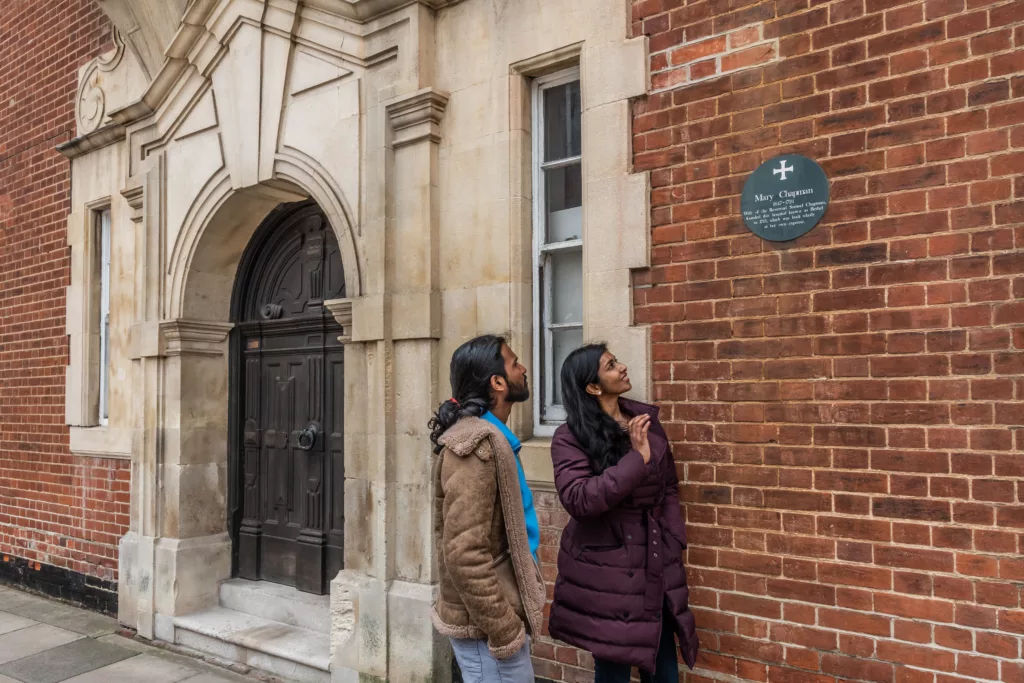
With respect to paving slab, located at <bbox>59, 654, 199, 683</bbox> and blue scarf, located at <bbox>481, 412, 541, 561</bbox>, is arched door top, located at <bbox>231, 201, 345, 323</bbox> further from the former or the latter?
blue scarf, located at <bbox>481, 412, 541, 561</bbox>

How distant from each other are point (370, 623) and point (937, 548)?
3.11 metres

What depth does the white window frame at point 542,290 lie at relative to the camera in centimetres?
432

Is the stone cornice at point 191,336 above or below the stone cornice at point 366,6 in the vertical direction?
below

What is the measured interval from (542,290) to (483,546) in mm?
2062

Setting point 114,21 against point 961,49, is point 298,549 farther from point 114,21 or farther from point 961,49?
point 961,49

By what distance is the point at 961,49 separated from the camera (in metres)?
3.02

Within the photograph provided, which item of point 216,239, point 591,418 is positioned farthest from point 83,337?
point 591,418

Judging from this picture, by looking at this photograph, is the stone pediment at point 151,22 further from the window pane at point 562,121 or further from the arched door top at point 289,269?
the window pane at point 562,121

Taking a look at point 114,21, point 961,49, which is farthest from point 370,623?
point 114,21

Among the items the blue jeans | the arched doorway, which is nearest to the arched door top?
the arched doorway

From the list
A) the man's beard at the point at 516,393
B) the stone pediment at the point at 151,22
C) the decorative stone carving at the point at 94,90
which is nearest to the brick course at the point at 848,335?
the man's beard at the point at 516,393

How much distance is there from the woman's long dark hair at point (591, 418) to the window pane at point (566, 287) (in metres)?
1.07

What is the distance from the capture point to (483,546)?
2574 millimetres

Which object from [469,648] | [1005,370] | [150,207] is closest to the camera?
[469,648]
